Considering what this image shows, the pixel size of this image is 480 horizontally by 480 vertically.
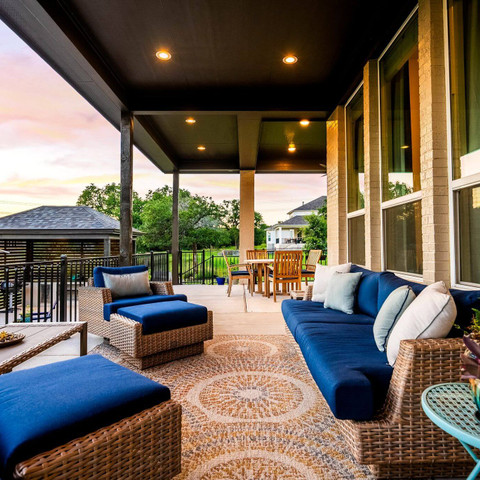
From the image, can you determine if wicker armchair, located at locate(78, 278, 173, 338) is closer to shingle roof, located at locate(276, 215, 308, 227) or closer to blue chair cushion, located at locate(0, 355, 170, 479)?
blue chair cushion, located at locate(0, 355, 170, 479)

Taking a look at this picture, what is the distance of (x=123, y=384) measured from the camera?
134 cm

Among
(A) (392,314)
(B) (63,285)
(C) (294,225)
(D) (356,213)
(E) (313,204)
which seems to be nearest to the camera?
(A) (392,314)

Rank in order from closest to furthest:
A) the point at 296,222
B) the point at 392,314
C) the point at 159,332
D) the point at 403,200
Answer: the point at 392,314 < the point at 159,332 < the point at 403,200 < the point at 296,222

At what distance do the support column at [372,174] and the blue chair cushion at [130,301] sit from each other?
216 centimetres

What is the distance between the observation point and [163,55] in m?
3.82

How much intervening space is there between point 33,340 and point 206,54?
11.4 feet

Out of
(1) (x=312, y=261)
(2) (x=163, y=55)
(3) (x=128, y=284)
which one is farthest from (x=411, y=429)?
(1) (x=312, y=261)

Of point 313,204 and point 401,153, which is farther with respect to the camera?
point 313,204

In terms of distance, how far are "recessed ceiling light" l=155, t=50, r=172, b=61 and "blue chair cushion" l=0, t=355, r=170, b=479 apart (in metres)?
3.56

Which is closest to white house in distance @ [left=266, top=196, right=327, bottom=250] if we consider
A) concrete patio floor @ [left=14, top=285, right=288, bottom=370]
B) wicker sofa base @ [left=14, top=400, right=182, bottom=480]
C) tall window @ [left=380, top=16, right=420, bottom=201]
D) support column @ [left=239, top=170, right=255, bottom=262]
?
support column @ [left=239, top=170, right=255, bottom=262]

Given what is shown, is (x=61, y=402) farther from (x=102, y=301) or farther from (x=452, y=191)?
(x=452, y=191)

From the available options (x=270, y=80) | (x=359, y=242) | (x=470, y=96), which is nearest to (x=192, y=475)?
(x=470, y=96)

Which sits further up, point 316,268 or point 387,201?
point 387,201

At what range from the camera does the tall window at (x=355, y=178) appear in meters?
4.11
